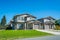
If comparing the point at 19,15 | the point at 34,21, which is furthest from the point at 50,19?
the point at 19,15

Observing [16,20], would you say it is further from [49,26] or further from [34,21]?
[49,26]

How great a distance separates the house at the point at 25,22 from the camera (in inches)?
2477

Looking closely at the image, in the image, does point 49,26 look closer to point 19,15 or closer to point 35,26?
point 35,26

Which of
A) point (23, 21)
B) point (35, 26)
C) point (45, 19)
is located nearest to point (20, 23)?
point (23, 21)

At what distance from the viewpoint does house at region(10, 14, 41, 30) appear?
62906mm

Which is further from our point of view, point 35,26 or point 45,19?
point 45,19

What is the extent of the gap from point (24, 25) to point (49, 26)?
9.01 meters

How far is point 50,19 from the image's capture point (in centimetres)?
6756

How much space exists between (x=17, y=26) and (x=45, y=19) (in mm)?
11395

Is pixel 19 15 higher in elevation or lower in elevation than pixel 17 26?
higher

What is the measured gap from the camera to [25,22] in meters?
64.2

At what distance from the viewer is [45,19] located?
67.6 meters

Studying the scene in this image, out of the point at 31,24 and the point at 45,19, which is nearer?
the point at 31,24

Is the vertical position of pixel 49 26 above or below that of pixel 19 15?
below
